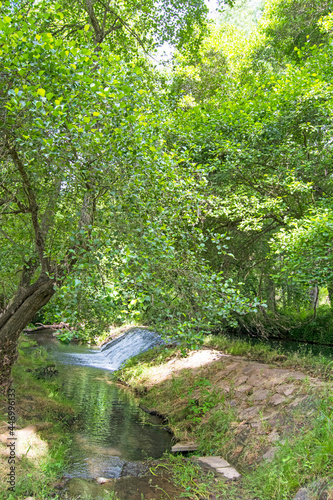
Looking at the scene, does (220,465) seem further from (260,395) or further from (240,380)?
(240,380)

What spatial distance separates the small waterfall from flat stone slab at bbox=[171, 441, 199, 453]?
7431 mm

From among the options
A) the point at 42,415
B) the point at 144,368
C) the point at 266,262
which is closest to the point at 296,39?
the point at 266,262

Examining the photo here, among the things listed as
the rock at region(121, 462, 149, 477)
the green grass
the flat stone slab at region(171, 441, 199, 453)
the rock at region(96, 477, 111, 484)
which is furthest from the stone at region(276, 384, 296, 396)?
the rock at region(96, 477, 111, 484)

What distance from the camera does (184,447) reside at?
7.03m

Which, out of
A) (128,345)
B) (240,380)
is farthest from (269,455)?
(128,345)

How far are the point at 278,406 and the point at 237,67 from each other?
56.9 feet

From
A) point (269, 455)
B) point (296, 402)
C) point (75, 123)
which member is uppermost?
point (75, 123)

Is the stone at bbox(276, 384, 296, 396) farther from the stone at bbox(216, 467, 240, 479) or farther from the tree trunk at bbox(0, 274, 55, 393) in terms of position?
the tree trunk at bbox(0, 274, 55, 393)

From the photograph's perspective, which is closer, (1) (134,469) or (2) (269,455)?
(2) (269,455)

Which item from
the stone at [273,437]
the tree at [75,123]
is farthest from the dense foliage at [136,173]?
the stone at [273,437]

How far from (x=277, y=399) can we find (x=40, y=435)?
13.9 feet

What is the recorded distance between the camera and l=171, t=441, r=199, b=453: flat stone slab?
274 inches

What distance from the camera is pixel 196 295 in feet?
18.2

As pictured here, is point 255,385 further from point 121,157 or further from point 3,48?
point 3,48
